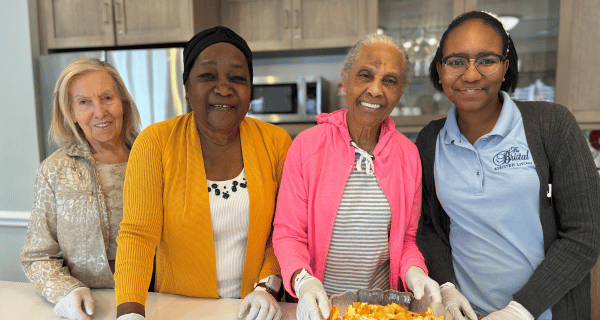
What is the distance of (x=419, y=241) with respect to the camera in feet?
3.70

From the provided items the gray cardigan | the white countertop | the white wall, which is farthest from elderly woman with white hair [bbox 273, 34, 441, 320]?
the white wall

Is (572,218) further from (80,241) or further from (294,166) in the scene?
(80,241)

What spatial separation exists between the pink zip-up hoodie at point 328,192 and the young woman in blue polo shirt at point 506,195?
0.34 ft

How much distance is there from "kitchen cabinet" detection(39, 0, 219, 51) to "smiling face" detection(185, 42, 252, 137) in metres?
1.56

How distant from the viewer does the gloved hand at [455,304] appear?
0.88 meters

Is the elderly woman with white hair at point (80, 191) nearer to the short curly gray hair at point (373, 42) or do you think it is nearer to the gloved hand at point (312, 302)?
the gloved hand at point (312, 302)

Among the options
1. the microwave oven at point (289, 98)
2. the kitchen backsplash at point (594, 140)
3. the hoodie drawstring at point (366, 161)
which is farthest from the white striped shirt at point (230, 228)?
the kitchen backsplash at point (594, 140)

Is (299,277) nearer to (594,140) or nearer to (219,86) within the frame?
(219,86)

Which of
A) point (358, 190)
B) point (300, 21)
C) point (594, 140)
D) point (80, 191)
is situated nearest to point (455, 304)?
point (358, 190)

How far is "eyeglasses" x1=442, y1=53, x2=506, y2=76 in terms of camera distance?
3.28 ft

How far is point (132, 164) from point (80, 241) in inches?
15.0

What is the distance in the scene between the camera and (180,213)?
1.06 metres

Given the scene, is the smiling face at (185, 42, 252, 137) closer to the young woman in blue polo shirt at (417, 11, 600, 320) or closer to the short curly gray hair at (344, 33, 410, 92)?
the short curly gray hair at (344, 33, 410, 92)

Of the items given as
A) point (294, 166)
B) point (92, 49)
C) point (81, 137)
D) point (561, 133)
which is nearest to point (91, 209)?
point (81, 137)
